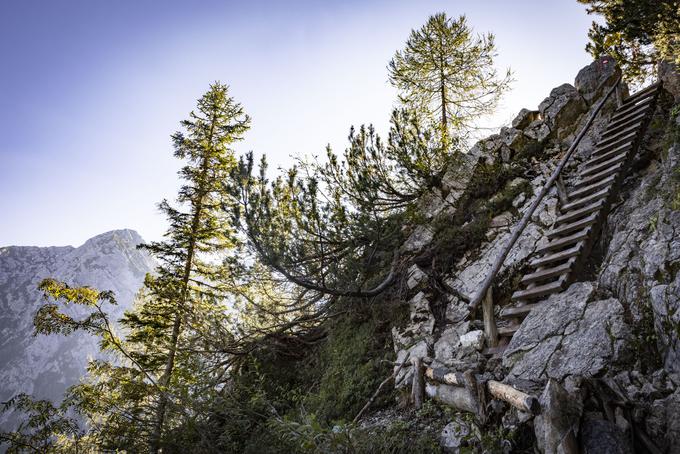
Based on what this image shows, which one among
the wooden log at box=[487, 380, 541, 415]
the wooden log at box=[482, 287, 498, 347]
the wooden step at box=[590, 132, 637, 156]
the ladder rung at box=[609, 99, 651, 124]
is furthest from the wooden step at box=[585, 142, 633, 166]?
the wooden log at box=[487, 380, 541, 415]

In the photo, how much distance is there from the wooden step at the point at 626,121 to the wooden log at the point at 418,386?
7.04 metres

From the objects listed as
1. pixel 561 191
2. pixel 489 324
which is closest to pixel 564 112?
pixel 561 191

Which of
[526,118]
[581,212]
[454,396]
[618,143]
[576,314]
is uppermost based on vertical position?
[526,118]

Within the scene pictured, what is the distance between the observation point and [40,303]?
15538cm

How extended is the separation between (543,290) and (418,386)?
2293 millimetres

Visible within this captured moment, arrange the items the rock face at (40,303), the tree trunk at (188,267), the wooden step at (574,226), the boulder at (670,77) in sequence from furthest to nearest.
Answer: the rock face at (40,303)
the tree trunk at (188,267)
the boulder at (670,77)
the wooden step at (574,226)

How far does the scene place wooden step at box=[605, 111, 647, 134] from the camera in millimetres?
7421

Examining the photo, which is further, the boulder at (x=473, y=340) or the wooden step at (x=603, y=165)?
the wooden step at (x=603, y=165)

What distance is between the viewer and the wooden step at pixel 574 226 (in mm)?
5543

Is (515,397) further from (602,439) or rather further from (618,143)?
(618,143)

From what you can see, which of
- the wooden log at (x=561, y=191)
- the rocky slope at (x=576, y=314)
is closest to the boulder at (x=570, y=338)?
the rocky slope at (x=576, y=314)

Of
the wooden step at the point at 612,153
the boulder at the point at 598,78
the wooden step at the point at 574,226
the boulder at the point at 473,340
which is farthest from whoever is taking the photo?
the boulder at the point at 598,78

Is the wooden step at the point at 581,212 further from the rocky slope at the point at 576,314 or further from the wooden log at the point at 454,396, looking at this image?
Result: the wooden log at the point at 454,396

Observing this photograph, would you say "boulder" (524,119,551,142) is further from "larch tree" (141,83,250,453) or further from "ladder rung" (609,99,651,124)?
"larch tree" (141,83,250,453)
